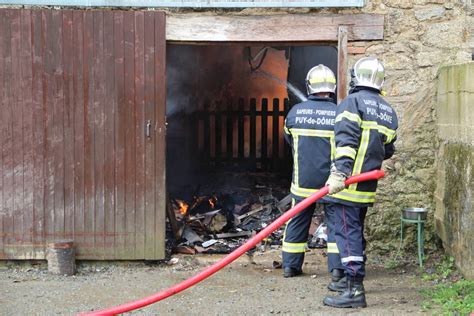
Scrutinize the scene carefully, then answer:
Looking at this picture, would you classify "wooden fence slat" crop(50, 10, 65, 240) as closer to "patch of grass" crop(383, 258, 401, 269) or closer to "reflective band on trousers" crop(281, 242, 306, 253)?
"reflective band on trousers" crop(281, 242, 306, 253)

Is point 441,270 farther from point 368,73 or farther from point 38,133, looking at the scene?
point 38,133

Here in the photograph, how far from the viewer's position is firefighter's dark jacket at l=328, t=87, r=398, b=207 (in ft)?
18.3

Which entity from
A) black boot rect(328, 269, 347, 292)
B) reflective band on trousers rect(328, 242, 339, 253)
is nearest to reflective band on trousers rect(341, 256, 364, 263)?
reflective band on trousers rect(328, 242, 339, 253)

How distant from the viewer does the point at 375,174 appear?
5582mm

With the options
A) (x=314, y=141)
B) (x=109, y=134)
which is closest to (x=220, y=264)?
(x=314, y=141)

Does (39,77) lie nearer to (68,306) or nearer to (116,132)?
A: (116,132)

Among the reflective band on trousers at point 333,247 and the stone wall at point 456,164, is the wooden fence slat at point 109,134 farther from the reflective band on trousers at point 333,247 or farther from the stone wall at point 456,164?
the stone wall at point 456,164

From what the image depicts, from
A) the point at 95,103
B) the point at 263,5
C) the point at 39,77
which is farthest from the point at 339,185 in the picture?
the point at 39,77

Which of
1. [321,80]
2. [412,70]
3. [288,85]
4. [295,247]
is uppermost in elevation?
[288,85]

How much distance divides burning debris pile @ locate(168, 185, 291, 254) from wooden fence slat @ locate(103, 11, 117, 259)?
A: 0.92 metres

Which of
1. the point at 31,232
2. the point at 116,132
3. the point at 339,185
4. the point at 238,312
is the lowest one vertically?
the point at 238,312

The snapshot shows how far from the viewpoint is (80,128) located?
7164 millimetres

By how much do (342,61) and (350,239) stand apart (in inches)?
89.9

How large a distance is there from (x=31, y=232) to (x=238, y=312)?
9.01 ft
